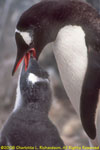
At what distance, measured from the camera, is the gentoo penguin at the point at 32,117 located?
0.76m

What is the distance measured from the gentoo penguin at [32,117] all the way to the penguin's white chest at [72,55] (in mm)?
72

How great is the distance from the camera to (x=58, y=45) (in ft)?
2.65

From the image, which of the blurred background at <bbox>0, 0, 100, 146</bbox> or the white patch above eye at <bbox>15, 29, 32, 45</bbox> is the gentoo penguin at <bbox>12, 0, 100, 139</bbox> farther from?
the blurred background at <bbox>0, 0, 100, 146</bbox>

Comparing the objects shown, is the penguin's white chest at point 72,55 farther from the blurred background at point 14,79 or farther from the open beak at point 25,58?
the blurred background at point 14,79

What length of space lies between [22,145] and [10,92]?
5.35 feet

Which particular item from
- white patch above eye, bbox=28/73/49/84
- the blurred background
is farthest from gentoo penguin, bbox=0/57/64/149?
the blurred background

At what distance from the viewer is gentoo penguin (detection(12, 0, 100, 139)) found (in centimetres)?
73

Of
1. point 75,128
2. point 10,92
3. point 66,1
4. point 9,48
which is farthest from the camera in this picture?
point 9,48

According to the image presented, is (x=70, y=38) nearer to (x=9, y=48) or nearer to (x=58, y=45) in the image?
(x=58, y=45)

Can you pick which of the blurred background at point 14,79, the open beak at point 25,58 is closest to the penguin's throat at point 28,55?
the open beak at point 25,58

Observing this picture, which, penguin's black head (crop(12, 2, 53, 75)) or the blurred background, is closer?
penguin's black head (crop(12, 2, 53, 75))

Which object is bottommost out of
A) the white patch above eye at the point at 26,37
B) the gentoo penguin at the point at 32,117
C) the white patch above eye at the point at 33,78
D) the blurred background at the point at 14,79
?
the blurred background at the point at 14,79

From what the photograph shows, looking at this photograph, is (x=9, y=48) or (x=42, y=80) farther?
(x=9, y=48)

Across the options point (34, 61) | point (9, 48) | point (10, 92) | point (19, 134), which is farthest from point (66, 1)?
point (9, 48)
